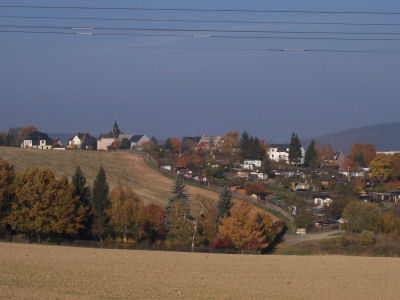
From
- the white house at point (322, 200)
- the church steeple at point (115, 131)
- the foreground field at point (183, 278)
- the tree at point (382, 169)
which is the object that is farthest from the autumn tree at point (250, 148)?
the foreground field at point (183, 278)

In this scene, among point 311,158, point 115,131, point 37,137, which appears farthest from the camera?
point 115,131

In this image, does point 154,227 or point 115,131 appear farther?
point 115,131

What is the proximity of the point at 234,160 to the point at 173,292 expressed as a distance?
10642cm

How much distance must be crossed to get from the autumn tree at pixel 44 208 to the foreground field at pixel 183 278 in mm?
15750

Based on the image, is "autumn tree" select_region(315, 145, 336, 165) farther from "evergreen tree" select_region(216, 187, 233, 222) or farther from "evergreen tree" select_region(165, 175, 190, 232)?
"evergreen tree" select_region(165, 175, 190, 232)

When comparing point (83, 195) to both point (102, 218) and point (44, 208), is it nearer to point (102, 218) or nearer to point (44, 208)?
point (102, 218)

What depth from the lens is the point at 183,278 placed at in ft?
80.8

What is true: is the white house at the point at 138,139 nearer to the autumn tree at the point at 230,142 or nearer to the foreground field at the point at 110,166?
the autumn tree at the point at 230,142

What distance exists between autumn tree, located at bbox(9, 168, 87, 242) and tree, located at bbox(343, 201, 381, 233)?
27558 mm

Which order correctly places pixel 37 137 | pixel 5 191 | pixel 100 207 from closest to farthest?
1. pixel 5 191
2. pixel 100 207
3. pixel 37 137

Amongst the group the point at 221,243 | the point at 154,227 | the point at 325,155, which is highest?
the point at 325,155

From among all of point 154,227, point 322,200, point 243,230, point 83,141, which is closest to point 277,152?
point 83,141

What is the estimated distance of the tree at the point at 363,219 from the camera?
57844 mm

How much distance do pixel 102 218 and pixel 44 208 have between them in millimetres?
5539
